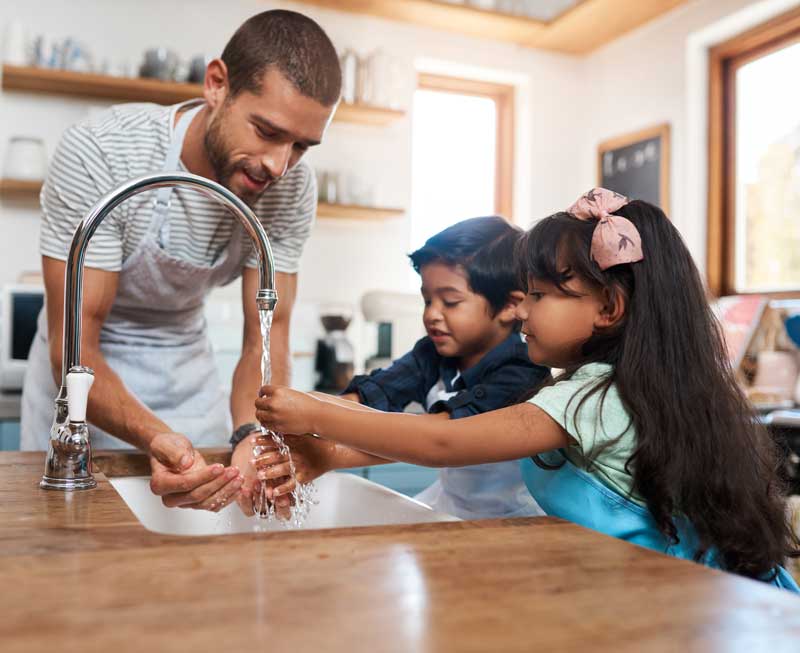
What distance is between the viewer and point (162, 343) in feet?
5.30

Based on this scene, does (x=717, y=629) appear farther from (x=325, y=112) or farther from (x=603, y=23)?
(x=603, y=23)

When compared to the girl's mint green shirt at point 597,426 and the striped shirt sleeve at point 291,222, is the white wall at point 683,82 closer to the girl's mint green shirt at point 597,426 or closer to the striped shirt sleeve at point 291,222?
the striped shirt sleeve at point 291,222

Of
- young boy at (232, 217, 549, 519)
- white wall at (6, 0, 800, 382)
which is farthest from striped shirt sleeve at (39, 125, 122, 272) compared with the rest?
white wall at (6, 0, 800, 382)

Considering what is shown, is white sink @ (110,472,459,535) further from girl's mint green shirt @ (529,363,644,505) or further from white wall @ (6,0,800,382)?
Answer: white wall @ (6,0,800,382)

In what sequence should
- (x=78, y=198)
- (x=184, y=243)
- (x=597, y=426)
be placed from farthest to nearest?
(x=184, y=243) → (x=78, y=198) → (x=597, y=426)

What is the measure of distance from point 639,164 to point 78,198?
280 centimetres

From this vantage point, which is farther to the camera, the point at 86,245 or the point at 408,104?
the point at 408,104

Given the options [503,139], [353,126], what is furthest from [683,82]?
[353,126]

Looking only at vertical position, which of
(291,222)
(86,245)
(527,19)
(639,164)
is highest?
(527,19)

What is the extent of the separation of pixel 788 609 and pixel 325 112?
3.20ft

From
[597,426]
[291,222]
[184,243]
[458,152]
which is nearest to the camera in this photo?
[597,426]

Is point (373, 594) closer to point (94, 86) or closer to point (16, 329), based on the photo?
point (16, 329)

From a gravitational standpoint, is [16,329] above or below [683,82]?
below

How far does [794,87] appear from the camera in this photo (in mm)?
3123
